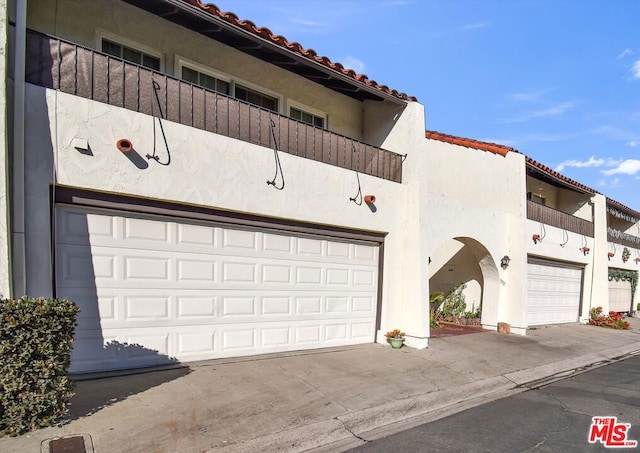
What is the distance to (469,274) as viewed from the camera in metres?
13.7

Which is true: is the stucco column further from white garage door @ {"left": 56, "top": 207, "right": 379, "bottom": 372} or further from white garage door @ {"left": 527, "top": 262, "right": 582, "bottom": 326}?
white garage door @ {"left": 56, "top": 207, "right": 379, "bottom": 372}

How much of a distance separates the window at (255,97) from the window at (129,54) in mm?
1588

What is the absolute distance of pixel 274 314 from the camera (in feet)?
24.3

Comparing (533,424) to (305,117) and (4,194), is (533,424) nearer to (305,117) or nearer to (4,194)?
(4,194)

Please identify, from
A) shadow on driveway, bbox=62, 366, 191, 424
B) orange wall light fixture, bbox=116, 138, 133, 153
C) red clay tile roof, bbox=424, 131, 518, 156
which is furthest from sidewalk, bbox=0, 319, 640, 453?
red clay tile roof, bbox=424, 131, 518, 156

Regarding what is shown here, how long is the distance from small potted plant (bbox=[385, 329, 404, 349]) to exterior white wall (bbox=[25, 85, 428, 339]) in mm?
241

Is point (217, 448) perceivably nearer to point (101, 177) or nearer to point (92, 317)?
point (92, 317)

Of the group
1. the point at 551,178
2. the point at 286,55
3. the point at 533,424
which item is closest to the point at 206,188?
the point at 286,55

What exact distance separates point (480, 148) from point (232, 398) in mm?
10017

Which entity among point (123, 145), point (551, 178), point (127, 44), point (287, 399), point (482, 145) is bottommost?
point (287, 399)

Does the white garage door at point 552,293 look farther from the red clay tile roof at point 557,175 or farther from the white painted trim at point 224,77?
the white painted trim at point 224,77

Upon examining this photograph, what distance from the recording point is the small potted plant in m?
8.73

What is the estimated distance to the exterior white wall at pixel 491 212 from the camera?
10.9 meters

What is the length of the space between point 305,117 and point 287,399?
19.9ft
